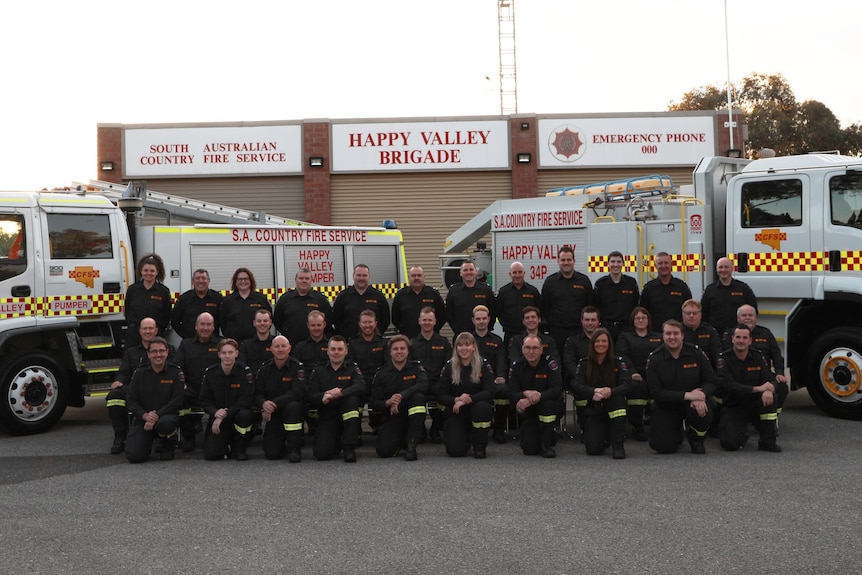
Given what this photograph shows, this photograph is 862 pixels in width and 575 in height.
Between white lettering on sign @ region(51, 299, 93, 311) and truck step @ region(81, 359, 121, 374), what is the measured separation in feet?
1.92

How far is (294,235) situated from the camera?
11906mm

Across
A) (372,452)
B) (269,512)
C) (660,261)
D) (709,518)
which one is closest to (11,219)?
(372,452)

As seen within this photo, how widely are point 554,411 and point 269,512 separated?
3123mm

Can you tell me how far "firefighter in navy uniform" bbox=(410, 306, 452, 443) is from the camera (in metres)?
9.31

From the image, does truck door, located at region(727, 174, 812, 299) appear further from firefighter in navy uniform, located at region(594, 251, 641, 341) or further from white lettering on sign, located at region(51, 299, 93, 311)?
white lettering on sign, located at region(51, 299, 93, 311)

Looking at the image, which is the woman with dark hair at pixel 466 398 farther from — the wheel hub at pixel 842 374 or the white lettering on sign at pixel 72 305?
the white lettering on sign at pixel 72 305

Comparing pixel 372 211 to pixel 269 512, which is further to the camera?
pixel 372 211

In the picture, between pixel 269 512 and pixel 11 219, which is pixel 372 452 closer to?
pixel 269 512

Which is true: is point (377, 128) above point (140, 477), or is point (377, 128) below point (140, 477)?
above

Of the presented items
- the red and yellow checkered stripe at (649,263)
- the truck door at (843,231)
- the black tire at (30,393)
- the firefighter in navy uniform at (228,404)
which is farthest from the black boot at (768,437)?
the black tire at (30,393)

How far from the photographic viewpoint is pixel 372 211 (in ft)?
73.9

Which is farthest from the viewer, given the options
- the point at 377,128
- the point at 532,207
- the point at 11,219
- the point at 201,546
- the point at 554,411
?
the point at 377,128

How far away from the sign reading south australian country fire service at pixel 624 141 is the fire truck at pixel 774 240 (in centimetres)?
1058

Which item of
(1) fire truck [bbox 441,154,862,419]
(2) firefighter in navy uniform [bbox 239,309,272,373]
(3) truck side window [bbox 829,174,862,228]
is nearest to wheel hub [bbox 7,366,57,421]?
(2) firefighter in navy uniform [bbox 239,309,272,373]
